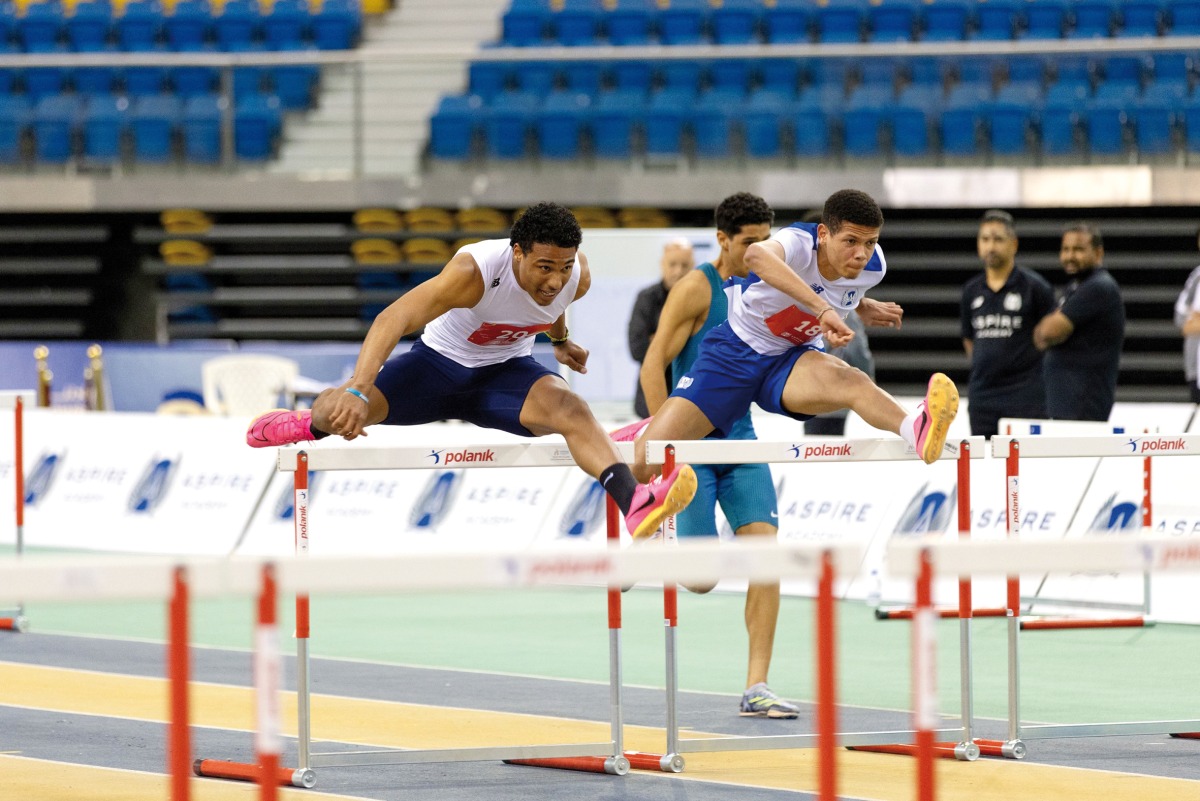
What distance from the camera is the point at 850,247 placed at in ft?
22.9

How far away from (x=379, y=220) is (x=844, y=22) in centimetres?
593

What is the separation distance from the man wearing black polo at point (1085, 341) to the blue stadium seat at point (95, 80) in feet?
43.0

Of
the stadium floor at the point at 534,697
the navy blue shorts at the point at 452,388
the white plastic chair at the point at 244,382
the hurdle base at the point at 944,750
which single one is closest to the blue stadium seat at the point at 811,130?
the white plastic chair at the point at 244,382

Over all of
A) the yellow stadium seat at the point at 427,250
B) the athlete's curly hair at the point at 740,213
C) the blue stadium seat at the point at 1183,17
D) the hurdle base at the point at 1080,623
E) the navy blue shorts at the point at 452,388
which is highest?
the blue stadium seat at the point at 1183,17

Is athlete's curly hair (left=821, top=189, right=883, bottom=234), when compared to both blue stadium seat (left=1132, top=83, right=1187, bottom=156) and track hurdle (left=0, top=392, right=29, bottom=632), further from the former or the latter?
blue stadium seat (left=1132, top=83, right=1187, bottom=156)

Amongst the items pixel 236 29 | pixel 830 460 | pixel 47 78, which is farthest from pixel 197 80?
pixel 830 460

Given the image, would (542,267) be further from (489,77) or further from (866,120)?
(489,77)

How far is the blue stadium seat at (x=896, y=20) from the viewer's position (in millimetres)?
20219

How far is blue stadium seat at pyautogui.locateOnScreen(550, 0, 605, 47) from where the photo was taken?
22.0m

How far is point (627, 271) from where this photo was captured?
51.1 ft

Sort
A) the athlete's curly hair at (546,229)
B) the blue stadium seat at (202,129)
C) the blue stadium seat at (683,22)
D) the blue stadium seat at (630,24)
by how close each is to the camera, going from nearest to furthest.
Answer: the athlete's curly hair at (546,229) → the blue stadium seat at (202,129) → the blue stadium seat at (683,22) → the blue stadium seat at (630,24)

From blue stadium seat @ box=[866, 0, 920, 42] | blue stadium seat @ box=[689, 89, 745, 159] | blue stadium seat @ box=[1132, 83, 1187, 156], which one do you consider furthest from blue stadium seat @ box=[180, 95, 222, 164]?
blue stadium seat @ box=[1132, 83, 1187, 156]

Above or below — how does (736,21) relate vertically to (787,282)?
above

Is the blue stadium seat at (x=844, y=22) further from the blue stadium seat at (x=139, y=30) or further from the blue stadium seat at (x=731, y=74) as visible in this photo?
the blue stadium seat at (x=139, y=30)
